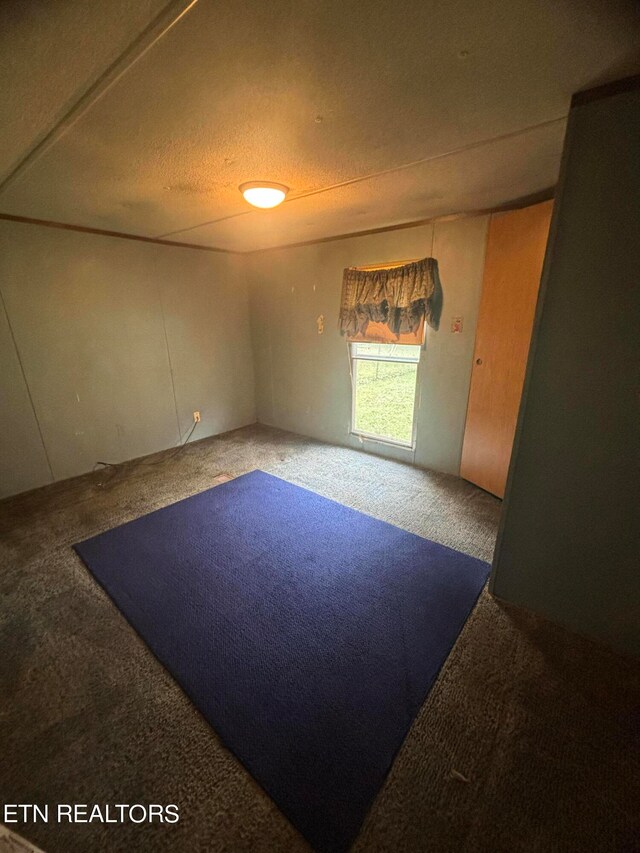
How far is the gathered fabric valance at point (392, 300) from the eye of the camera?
2955 millimetres

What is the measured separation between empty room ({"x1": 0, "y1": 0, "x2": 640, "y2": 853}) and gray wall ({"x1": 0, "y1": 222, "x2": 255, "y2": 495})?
0.04 metres

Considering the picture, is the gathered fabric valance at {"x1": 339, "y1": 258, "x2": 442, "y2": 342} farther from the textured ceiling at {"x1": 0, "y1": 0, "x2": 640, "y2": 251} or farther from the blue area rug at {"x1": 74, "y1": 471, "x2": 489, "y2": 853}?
the blue area rug at {"x1": 74, "y1": 471, "x2": 489, "y2": 853}

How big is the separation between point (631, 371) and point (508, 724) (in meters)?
1.46

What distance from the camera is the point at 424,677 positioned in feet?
4.75

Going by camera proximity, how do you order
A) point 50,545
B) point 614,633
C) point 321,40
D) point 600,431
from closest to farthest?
point 321,40 < point 600,431 < point 614,633 < point 50,545

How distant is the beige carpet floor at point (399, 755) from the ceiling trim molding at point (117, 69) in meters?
2.33

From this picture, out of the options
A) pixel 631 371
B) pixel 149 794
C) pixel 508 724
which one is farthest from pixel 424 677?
pixel 631 371

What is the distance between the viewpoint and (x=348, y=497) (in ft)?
9.52

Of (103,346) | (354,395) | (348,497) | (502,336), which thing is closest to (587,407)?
(502,336)

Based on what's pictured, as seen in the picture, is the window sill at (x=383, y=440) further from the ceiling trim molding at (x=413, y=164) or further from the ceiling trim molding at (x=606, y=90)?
the ceiling trim molding at (x=606, y=90)

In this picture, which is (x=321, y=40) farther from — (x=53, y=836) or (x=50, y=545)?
(x=50, y=545)

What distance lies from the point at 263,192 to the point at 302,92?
849 mm

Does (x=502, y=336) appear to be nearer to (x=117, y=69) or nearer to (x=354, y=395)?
(x=354, y=395)

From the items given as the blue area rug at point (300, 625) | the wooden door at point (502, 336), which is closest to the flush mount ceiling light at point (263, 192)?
the wooden door at point (502, 336)
